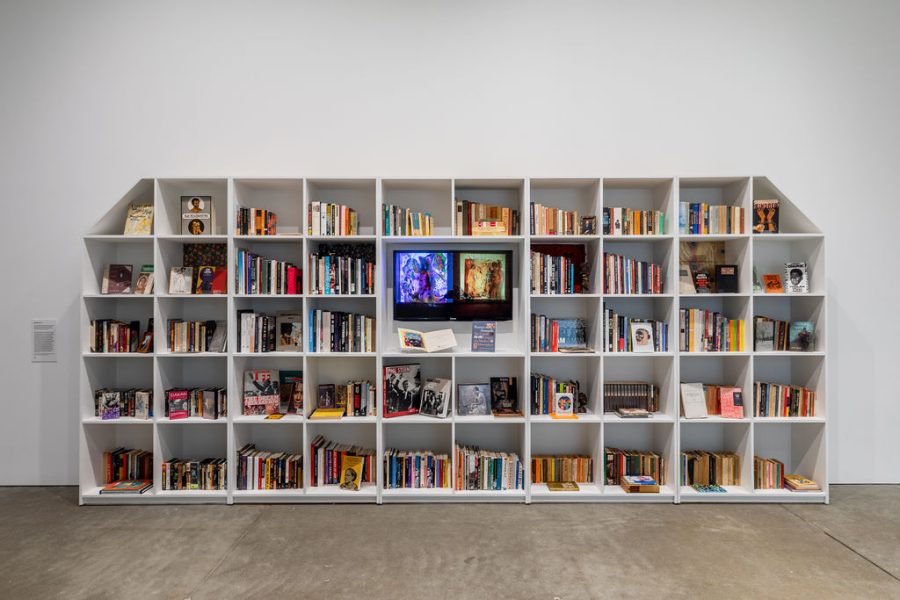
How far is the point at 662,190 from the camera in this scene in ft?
10.8

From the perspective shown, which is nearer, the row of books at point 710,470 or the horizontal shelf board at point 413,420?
the horizontal shelf board at point 413,420

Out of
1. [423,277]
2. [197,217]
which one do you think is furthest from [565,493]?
[197,217]

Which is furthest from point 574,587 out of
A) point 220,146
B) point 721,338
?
point 220,146

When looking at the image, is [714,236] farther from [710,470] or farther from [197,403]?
[197,403]

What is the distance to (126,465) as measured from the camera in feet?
10.7

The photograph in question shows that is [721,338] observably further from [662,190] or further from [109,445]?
[109,445]

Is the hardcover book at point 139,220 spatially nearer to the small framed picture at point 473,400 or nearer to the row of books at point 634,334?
the small framed picture at point 473,400

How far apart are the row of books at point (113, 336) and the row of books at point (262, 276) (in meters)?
0.84

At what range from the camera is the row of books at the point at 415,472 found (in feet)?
10.3

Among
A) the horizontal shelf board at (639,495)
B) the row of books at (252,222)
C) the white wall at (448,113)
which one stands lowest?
the horizontal shelf board at (639,495)

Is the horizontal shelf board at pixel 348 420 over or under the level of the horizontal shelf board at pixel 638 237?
under

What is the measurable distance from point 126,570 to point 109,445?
1363mm

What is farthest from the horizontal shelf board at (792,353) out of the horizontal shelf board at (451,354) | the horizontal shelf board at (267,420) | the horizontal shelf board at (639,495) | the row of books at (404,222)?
the horizontal shelf board at (267,420)

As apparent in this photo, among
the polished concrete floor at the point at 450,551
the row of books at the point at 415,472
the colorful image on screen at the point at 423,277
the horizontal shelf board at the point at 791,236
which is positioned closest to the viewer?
the polished concrete floor at the point at 450,551
